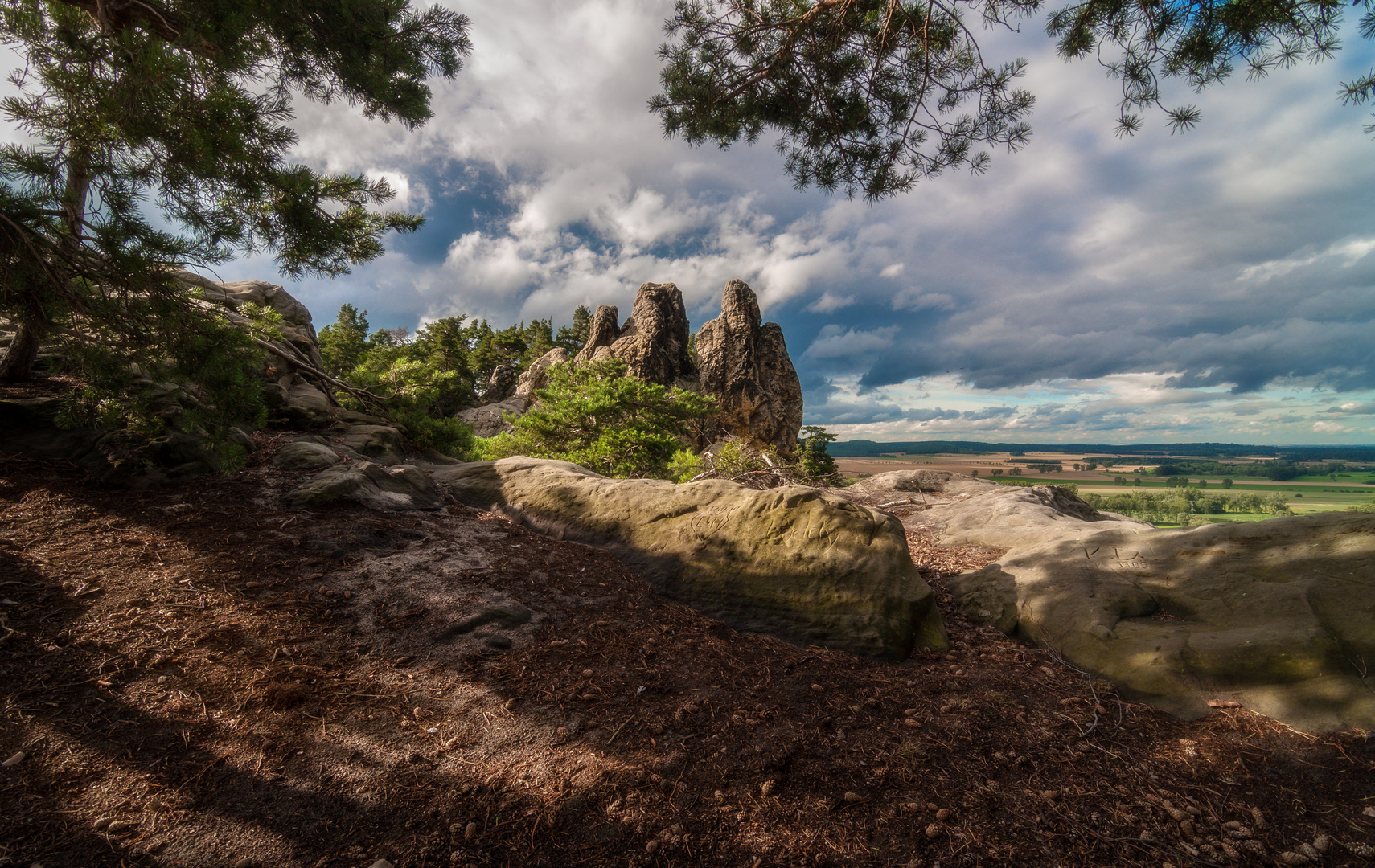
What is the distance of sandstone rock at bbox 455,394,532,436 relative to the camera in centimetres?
2411

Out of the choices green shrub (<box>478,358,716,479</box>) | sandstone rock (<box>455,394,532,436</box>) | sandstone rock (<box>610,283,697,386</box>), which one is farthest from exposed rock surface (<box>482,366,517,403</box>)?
Answer: green shrub (<box>478,358,716,479</box>)

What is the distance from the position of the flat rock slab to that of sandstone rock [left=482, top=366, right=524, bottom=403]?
28.4 m

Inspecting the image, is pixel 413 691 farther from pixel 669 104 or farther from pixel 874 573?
pixel 669 104

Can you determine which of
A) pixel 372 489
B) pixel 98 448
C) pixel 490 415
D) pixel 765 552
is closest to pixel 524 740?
pixel 765 552

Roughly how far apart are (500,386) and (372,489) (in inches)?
1025

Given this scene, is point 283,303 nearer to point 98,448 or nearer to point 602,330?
point 98,448

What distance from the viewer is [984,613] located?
4707 millimetres

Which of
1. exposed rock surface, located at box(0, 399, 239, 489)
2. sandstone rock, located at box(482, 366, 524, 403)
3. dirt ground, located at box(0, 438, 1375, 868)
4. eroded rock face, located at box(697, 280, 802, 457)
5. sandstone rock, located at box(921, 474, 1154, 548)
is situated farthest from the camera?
sandstone rock, located at box(482, 366, 524, 403)

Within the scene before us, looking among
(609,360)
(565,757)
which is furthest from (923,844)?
(609,360)

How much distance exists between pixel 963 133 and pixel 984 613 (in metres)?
4.90

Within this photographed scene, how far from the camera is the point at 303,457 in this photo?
224 inches

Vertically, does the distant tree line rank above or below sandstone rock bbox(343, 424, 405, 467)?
below

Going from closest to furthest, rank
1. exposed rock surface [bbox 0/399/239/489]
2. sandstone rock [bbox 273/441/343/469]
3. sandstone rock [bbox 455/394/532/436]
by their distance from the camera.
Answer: exposed rock surface [bbox 0/399/239/489]
sandstone rock [bbox 273/441/343/469]
sandstone rock [bbox 455/394/532/436]

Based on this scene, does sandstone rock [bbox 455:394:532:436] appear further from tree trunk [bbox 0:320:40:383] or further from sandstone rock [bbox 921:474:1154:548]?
sandstone rock [bbox 921:474:1154:548]
